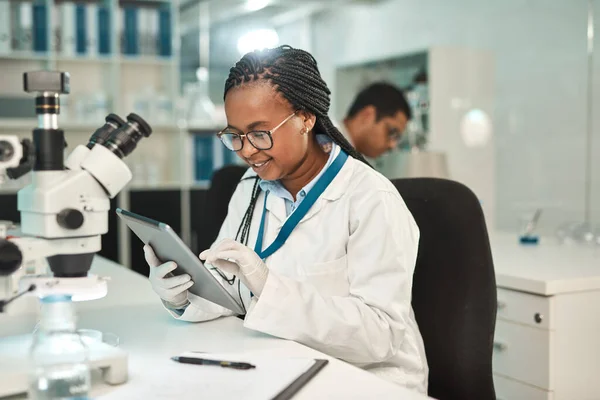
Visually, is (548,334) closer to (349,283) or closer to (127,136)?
(349,283)

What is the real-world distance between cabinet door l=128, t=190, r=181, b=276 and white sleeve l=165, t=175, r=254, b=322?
2597 mm

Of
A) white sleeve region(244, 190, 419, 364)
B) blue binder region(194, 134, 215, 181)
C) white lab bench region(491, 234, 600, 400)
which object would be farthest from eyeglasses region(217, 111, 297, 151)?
blue binder region(194, 134, 215, 181)

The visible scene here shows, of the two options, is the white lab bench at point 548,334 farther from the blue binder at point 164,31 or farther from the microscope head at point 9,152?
the blue binder at point 164,31

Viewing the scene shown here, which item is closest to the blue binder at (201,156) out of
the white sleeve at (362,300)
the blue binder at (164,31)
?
the blue binder at (164,31)

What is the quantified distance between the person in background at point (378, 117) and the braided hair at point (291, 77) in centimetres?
180

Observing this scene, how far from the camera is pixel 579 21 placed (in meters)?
3.88

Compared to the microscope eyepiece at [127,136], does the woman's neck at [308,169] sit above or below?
below

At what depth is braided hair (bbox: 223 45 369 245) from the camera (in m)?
1.47

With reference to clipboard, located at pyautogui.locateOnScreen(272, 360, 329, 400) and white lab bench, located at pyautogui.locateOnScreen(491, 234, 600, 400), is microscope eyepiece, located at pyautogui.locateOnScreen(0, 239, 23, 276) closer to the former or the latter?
clipboard, located at pyautogui.locateOnScreen(272, 360, 329, 400)

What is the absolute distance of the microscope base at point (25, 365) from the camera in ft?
3.16

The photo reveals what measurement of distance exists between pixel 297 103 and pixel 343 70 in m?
3.56

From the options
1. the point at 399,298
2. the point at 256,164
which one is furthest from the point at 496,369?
the point at 256,164

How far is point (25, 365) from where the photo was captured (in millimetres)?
988

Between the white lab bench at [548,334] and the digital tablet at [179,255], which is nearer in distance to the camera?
the digital tablet at [179,255]
